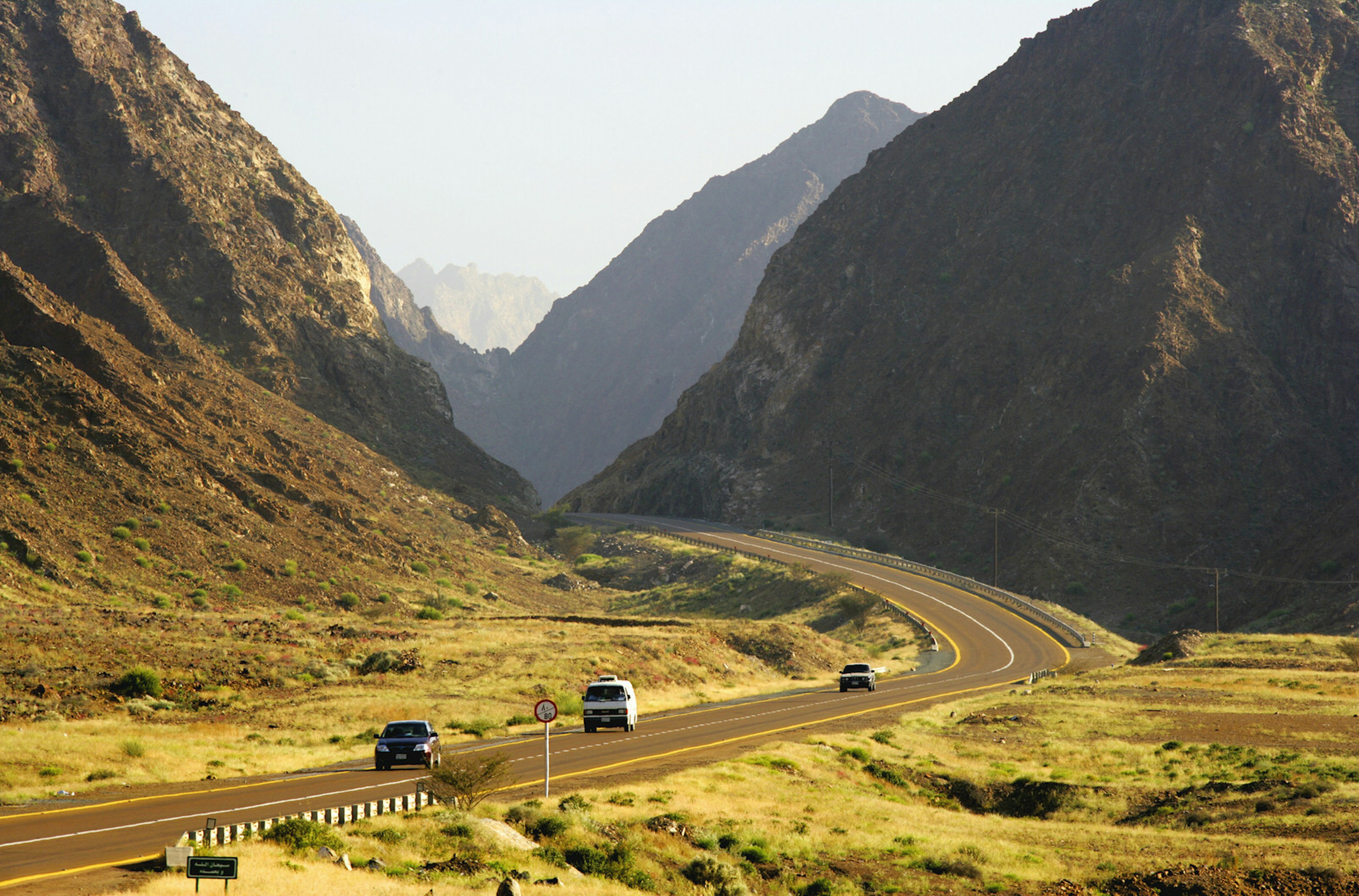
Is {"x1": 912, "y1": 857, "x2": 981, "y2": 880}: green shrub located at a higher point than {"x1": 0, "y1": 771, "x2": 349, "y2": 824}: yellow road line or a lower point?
lower

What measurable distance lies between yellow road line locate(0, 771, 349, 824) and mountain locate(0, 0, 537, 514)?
222 ft

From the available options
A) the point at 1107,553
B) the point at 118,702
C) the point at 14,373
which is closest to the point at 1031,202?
the point at 1107,553

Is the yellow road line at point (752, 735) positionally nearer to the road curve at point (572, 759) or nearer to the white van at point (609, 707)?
the road curve at point (572, 759)

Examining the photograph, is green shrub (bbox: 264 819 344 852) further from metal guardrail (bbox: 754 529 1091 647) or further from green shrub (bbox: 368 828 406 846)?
metal guardrail (bbox: 754 529 1091 647)

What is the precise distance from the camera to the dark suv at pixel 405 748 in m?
28.7

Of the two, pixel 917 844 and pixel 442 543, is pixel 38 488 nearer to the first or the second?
pixel 442 543

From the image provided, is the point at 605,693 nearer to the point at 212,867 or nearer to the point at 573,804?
the point at 573,804

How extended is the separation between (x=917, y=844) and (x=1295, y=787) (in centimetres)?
1175

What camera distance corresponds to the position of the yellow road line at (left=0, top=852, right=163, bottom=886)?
51.1 feet

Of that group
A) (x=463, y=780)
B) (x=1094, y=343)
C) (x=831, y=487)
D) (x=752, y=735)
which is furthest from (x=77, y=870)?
(x=1094, y=343)

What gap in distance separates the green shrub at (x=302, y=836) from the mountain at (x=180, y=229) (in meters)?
75.7

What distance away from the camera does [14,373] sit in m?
65.1

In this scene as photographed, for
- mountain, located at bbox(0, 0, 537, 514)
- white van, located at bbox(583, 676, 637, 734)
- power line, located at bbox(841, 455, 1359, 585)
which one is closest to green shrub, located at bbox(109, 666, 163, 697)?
white van, located at bbox(583, 676, 637, 734)

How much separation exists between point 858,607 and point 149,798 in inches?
2506
